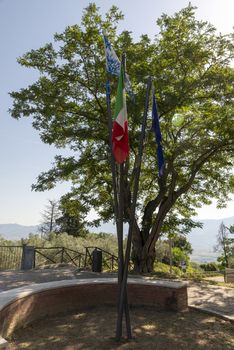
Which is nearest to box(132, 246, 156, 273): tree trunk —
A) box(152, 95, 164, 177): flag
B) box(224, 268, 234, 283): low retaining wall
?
box(224, 268, 234, 283): low retaining wall

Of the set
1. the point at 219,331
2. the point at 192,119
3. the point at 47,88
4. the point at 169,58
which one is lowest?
the point at 219,331

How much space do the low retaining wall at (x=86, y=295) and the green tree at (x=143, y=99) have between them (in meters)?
6.86

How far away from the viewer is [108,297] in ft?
27.7

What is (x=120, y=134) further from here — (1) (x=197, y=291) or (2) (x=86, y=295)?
(1) (x=197, y=291)

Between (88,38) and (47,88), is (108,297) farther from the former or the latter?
(88,38)

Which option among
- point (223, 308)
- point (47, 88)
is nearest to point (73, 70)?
point (47, 88)

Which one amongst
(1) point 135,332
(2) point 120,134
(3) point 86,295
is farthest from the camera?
(3) point 86,295

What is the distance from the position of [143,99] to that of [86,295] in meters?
8.21

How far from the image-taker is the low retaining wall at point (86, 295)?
23.1ft

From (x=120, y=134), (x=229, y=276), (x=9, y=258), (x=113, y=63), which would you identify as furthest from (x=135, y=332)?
(x=229, y=276)

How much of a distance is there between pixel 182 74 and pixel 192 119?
7.27 ft

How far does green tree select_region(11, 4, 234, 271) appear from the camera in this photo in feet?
45.3

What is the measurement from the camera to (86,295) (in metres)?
8.26

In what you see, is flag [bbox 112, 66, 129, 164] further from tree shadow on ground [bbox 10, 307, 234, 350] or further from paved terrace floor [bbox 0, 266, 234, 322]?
paved terrace floor [bbox 0, 266, 234, 322]
